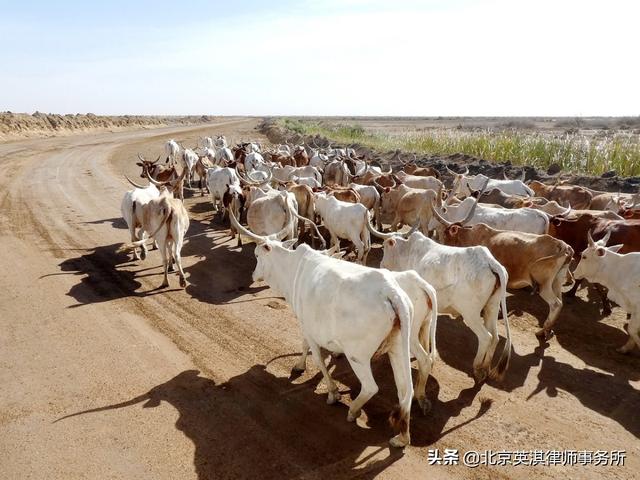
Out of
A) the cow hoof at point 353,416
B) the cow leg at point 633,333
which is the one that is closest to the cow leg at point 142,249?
the cow hoof at point 353,416

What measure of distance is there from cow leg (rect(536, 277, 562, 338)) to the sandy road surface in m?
0.25

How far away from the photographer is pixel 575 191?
523 inches

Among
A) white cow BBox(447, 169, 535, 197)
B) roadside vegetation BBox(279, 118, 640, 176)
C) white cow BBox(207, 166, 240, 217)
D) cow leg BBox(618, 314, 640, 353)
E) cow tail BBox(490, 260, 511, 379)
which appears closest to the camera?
cow tail BBox(490, 260, 511, 379)

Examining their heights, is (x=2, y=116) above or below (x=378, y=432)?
above

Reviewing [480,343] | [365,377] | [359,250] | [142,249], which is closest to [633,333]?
[480,343]

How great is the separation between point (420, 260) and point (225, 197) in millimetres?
7949

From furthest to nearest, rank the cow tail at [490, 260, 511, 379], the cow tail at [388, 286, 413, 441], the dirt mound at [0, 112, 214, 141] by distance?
the dirt mound at [0, 112, 214, 141] → the cow tail at [490, 260, 511, 379] → the cow tail at [388, 286, 413, 441]

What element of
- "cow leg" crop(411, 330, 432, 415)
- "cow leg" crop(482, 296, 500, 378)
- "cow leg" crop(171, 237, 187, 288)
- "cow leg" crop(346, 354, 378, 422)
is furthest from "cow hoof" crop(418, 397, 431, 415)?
"cow leg" crop(171, 237, 187, 288)

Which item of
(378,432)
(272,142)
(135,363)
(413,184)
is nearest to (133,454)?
(135,363)

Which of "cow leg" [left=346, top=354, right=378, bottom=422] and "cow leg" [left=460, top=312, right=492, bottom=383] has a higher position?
"cow leg" [left=346, top=354, right=378, bottom=422]

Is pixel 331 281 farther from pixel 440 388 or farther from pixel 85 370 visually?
pixel 85 370

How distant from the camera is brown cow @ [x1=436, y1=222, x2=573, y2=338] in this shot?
24.2ft

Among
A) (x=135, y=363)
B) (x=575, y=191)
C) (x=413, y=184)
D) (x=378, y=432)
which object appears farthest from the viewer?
(x=413, y=184)

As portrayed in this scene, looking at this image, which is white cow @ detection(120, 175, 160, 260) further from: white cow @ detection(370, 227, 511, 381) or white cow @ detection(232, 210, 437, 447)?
white cow @ detection(370, 227, 511, 381)
